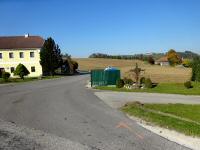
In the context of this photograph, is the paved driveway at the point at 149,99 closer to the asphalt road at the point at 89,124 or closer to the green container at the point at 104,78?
the asphalt road at the point at 89,124

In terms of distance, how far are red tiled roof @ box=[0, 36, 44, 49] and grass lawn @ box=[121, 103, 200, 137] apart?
175 ft

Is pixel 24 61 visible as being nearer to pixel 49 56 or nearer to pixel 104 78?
pixel 49 56

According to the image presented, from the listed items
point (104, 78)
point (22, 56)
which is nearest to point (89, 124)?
point (104, 78)

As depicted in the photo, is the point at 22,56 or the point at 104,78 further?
the point at 22,56

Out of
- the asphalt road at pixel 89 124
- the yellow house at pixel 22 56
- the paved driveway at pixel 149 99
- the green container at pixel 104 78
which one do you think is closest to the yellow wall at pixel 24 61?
the yellow house at pixel 22 56

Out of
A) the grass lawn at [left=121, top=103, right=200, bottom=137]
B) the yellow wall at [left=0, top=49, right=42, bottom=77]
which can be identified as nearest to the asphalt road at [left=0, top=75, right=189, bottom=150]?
the grass lawn at [left=121, top=103, right=200, bottom=137]

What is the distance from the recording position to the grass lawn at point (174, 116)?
556 inches

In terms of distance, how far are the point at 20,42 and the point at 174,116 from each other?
2384 inches

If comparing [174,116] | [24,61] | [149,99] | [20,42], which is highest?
[20,42]

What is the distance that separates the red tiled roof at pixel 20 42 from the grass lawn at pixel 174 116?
53.5 metres

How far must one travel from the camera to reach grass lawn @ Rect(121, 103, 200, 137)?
556 inches

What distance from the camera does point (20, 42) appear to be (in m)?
74.8

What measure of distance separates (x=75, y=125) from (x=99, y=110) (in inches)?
196

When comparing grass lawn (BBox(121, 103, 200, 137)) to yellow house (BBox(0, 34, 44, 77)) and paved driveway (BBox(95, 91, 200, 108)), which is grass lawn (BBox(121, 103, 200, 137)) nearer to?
paved driveway (BBox(95, 91, 200, 108))
